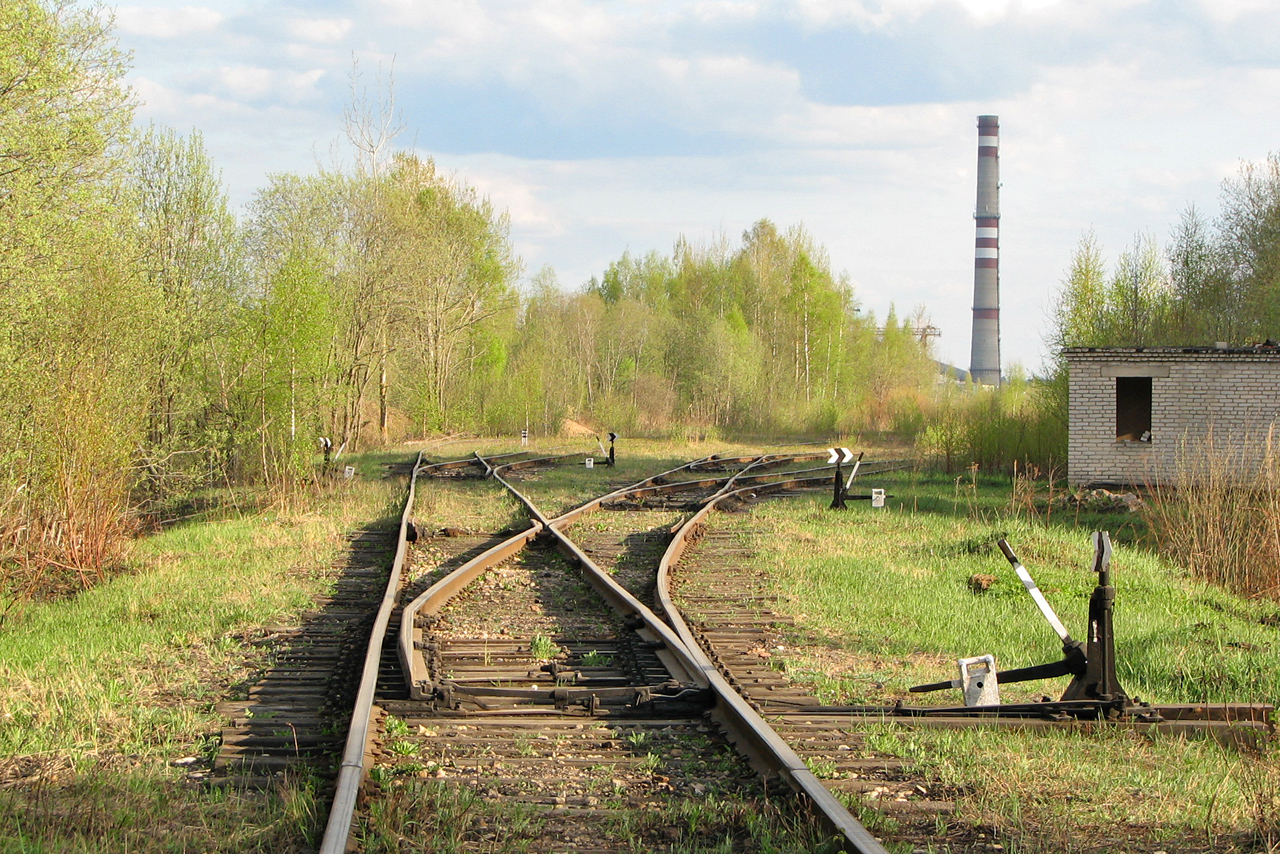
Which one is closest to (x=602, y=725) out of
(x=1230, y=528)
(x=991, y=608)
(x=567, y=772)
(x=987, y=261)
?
(x=567, y=772)

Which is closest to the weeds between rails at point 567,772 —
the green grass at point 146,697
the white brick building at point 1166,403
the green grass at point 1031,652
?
the green grass at point 146,697

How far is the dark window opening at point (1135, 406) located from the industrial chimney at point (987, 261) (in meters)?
47.4

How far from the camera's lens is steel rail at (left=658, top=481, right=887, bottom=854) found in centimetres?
385

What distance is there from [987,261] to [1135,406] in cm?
4905

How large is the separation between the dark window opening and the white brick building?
2.74 meters

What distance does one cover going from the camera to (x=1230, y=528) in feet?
39.7

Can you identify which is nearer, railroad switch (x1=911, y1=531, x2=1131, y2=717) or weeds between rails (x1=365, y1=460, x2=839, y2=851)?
weeds between rails (x1=365, y1=460, x2=839, y2=851)

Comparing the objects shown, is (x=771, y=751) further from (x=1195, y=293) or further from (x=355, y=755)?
(x=1195, y=293)

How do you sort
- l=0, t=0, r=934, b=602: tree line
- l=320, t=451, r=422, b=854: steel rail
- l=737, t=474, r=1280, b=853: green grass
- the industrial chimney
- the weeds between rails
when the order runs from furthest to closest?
the industrial chimney
l=0, t=0, r=934, b=602: tree line
l=737, t=474, r=1280, b=853: green grass
the weeds between rails
l=320, t=451, r=422, b=854: steel rail

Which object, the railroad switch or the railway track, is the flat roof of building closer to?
the railway track

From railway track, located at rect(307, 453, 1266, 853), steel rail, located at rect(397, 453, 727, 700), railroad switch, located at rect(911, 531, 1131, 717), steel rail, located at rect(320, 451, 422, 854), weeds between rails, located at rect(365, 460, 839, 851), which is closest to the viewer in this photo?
steel rail, located at rect(320, 451, 422, 854)

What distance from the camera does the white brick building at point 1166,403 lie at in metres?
19.7

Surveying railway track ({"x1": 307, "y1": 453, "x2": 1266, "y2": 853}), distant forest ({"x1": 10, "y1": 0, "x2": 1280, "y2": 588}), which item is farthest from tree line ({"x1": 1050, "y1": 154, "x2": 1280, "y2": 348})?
railway track ({"x1": 307, "y1": 453, "x2": 1266, "y2": 853})

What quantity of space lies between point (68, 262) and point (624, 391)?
38.5m
